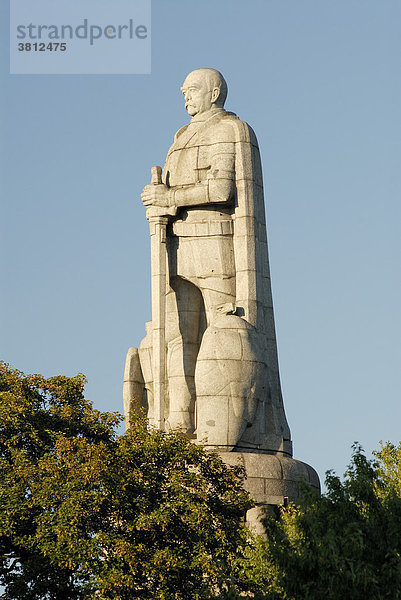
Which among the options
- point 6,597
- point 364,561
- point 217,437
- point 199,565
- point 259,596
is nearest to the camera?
point 364,561

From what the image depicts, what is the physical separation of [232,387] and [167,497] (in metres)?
3.54

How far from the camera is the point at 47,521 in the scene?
2527 centimetres

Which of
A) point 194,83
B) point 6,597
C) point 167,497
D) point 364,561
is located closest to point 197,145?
point 194,83

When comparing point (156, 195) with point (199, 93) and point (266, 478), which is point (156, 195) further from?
point (266, 478)

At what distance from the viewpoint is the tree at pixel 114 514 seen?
24.6m

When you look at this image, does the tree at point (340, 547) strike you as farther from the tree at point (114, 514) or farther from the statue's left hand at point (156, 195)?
the statue's left hand at point (156, 195)

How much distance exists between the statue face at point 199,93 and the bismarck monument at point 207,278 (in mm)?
23

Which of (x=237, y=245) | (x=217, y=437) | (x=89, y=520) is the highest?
(x=237, y=245)

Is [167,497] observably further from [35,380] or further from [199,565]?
[35,380]

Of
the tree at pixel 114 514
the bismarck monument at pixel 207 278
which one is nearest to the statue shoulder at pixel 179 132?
the bismarck monument at pixel 207 278

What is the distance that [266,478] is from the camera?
2803cm

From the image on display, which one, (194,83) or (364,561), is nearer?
(364,561)

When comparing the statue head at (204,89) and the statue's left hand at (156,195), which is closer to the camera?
the statue's left hand at (156,195)

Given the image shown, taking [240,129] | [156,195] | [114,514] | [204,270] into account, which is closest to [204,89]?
[240,129]
